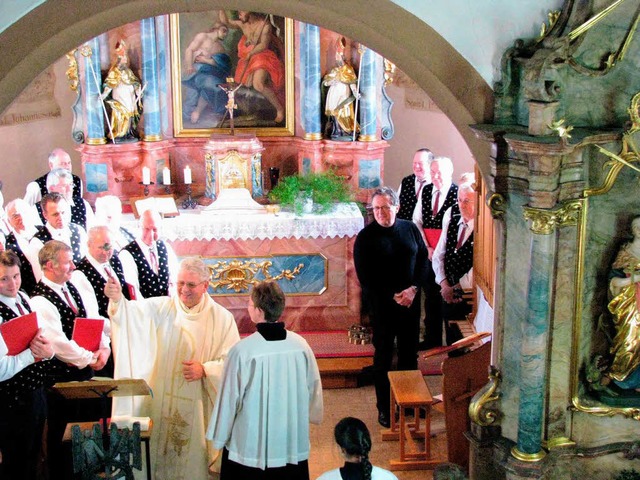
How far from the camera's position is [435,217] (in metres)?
9.82

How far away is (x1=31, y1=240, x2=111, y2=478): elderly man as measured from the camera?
6676mm

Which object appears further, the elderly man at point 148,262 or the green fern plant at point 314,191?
the green fern plant at point 314,191

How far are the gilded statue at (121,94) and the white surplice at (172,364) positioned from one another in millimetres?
Answer: 4535

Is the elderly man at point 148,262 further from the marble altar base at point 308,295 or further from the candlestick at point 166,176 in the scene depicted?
the candlestick at point 166,176

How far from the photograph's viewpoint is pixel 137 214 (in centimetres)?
1016

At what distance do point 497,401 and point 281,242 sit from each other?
4209 mm

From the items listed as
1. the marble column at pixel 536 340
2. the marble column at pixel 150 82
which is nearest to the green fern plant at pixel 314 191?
the marble column at pixel 150 82

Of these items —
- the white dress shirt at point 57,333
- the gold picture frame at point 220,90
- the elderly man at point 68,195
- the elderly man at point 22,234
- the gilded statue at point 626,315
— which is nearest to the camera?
the gilded statue at point 626,315

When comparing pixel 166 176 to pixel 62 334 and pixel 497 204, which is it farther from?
pixel 497 204

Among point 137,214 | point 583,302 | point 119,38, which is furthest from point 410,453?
point 119,38

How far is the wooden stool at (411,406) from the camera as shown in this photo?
743cm

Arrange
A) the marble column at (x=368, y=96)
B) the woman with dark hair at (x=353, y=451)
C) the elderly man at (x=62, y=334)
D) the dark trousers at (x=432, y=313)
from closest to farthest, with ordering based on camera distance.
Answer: the woman with dark hair at (x=353, y=451), the elderly man at (x=62, y=334), the dark trousers at (x=432, y=313), the marble column at (x=368, y=96)

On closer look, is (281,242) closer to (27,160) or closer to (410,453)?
(410,453)

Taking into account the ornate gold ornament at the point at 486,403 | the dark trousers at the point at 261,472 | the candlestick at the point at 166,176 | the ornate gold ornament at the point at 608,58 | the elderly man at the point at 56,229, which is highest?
the ornate gold ornament at the point at 608,58
